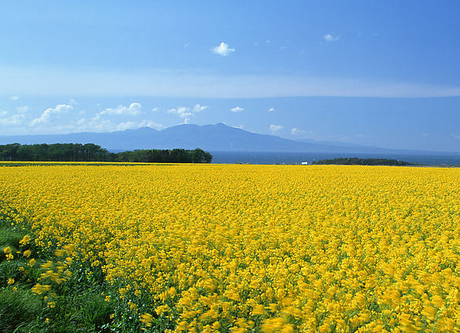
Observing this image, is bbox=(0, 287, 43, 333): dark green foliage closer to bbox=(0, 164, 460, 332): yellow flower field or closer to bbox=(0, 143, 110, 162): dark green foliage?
bbox=(0, 164, 460, 332): yellow flower field

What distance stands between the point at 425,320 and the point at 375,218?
18.3ft

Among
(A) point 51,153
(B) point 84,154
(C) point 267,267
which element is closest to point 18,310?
(C) point 267,267

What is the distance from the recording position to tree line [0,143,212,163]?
64125 mm

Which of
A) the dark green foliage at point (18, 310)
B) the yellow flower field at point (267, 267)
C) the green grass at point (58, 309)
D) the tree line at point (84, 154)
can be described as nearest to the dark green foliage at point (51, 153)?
the tree line at point (84, 154)

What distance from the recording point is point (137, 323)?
4.45 m

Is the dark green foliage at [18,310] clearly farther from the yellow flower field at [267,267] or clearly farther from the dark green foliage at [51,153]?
the dark green foliage at [51,153]

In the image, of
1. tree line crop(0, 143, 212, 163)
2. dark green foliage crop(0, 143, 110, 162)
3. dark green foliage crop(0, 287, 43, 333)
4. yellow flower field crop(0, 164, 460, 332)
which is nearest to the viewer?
yellow flower field crop(0, 164, 460, 332)

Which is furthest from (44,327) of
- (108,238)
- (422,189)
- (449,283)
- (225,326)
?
(422,189)

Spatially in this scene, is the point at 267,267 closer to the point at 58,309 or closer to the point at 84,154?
the point at 58,309

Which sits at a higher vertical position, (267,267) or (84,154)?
(84,154)

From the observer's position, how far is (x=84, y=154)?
7369 cm

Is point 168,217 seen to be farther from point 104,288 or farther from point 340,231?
point 340,231

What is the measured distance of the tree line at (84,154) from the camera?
64125 mm

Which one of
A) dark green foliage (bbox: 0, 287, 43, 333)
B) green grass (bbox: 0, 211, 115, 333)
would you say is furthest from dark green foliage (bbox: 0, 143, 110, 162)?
dark green foliage (bbox: 0, 287, 43, 333)
